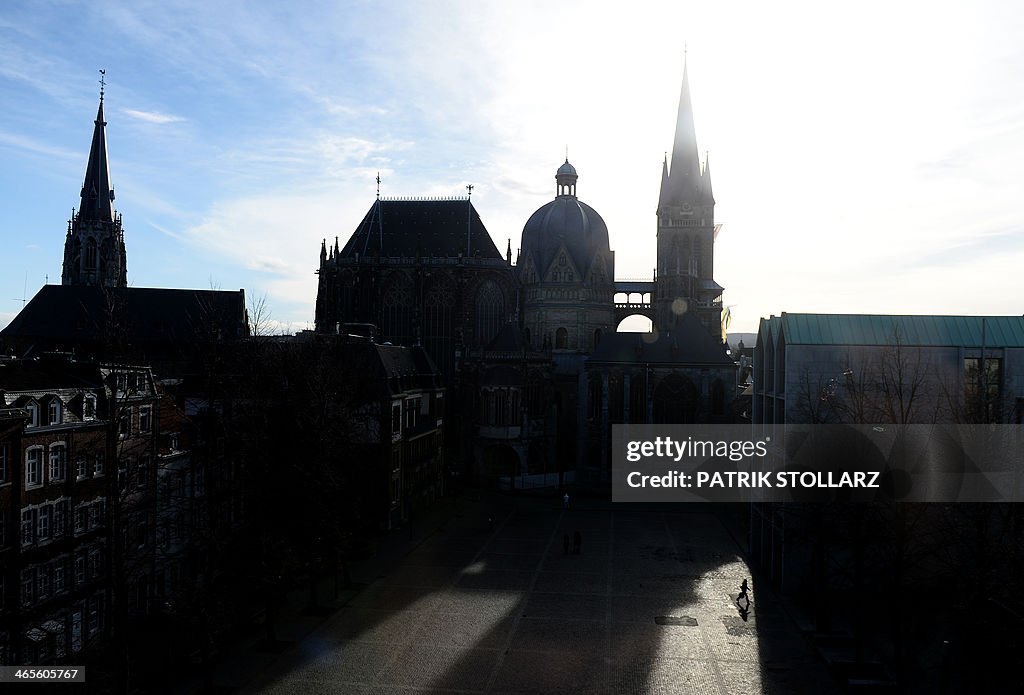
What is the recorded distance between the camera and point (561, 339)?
82875 millimetres

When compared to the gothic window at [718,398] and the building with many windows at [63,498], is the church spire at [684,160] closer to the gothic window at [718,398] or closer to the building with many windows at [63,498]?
the gothic window at [718,398]

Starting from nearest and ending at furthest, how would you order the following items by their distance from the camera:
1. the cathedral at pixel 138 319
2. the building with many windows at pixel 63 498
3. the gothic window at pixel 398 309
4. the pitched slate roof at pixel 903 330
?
the building with many windows at pixel 63 498, the pitched slate roof at pixel 903 330, the cathedral at pixel 138 319, the gothic window at pixel 398 309

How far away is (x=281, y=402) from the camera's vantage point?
35.6 m

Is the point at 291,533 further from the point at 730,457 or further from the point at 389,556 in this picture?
the point at 730,457

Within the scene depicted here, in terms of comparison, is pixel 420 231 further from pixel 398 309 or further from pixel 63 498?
pixel 63 498

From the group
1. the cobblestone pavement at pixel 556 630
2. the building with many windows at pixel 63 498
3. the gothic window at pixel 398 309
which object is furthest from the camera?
A: the gothic window at pixel 398 309

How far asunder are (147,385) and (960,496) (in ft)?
98.7

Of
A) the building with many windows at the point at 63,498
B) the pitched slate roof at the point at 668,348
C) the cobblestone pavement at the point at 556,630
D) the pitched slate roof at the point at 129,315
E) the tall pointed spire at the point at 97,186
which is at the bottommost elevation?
the cobblestone pavement at the point at 556,630

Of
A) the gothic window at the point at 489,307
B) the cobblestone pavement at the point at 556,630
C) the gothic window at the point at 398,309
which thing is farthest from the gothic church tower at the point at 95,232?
the cobblestone pavement at the point at 556,630

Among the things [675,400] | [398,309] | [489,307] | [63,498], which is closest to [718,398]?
[675,400]

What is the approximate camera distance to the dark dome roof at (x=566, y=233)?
83.9 meters

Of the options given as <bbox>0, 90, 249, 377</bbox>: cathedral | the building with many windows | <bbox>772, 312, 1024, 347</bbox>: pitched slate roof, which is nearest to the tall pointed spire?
<bbox>0, 90, 249, 377</bbox>: cathedral

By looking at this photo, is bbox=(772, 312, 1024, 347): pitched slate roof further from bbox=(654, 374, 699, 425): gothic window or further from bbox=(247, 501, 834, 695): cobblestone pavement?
bbox=(654, 374, 699, 425): gothic window

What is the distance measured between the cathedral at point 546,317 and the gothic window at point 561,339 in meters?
0.10
